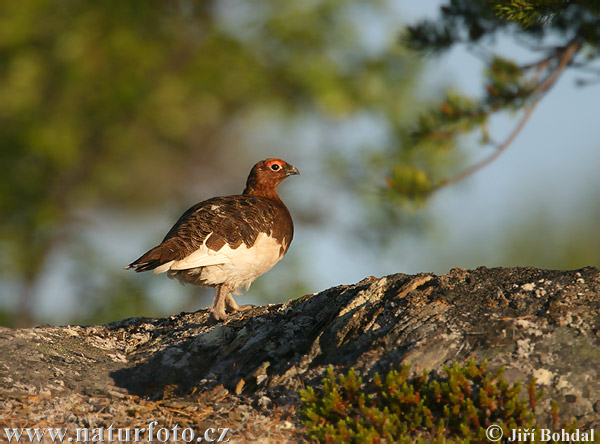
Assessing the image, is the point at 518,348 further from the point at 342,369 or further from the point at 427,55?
the point at 427,55

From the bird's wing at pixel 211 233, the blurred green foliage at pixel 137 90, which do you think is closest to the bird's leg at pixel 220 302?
the bird's wing at pixel 211 233

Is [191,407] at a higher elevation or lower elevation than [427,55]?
lower

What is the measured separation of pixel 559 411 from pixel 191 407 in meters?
1.96

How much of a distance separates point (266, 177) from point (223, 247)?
4.72 ft

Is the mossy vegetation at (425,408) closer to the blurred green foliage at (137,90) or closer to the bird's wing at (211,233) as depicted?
the bird's wing at (211,233)

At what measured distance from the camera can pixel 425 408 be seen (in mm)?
3283

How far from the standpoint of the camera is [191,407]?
146 inches

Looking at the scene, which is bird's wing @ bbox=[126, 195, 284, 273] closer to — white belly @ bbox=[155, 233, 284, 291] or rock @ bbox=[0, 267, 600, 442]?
white belly @ bbox=[155, 233, 284, 291]

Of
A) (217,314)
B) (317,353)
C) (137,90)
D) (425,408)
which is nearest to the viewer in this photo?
(425,408)

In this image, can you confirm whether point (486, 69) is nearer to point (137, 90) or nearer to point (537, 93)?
point (537, 93)

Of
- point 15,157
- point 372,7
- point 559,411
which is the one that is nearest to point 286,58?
point 372,7

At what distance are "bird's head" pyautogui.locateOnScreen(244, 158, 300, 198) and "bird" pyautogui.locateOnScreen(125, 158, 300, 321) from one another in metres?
0.53

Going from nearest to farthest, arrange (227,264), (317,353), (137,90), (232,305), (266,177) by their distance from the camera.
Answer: (317,353)
(227,264)
(232,305)
(266,177)
(137,90)

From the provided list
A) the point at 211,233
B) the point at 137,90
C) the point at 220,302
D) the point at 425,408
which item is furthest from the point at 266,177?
the point at 137,90
